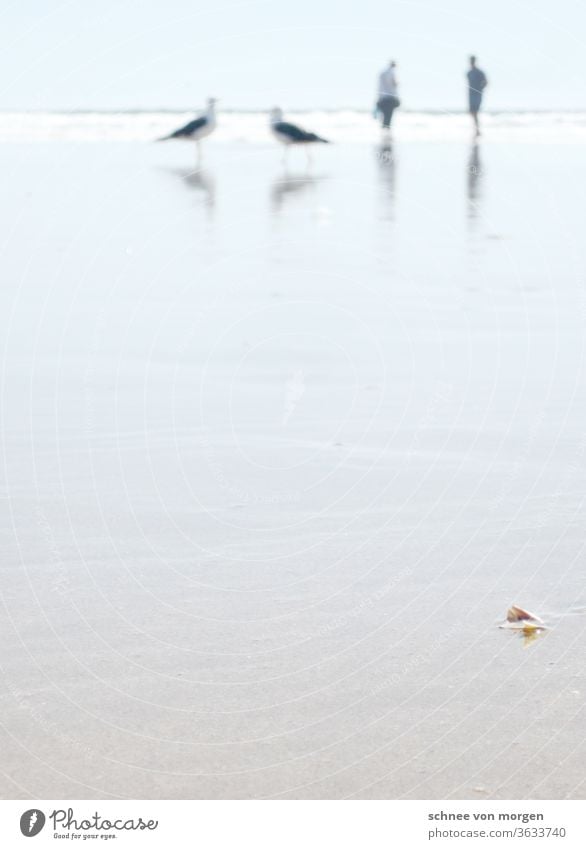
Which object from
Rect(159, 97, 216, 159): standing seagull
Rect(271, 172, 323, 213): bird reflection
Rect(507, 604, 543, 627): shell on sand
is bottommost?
Answer: Rect(507, 604, 543, 627): shell on sand

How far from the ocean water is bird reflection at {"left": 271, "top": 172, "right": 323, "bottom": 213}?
39.2 ft

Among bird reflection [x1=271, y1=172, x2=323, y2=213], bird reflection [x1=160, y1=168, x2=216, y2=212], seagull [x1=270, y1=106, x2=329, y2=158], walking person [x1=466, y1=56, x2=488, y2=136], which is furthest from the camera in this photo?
walking person [x1=466, y1=56, x2=488, y2=136]

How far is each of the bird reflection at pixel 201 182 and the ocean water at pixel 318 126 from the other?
10.2 meters

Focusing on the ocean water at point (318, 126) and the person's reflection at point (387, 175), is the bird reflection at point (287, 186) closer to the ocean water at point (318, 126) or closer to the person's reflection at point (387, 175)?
the person's reflection at point (387, 175)

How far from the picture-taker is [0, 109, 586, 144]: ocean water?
105 feet

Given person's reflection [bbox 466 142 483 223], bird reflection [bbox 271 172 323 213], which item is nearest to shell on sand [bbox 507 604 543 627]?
person's reflection [bbox 466 142 483 223]

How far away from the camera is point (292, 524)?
16.1ft

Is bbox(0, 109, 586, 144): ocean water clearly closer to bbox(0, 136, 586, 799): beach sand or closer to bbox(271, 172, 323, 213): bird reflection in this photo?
bbox(271, 172, 323, 213): bird reflection

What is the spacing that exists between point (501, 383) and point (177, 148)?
21021 millimetres

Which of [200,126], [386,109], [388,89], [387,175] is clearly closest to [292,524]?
[387,175]

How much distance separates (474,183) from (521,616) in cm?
1450

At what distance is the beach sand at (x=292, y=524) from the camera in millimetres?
3328

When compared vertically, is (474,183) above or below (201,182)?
above

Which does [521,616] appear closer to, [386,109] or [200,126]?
[200,126]
